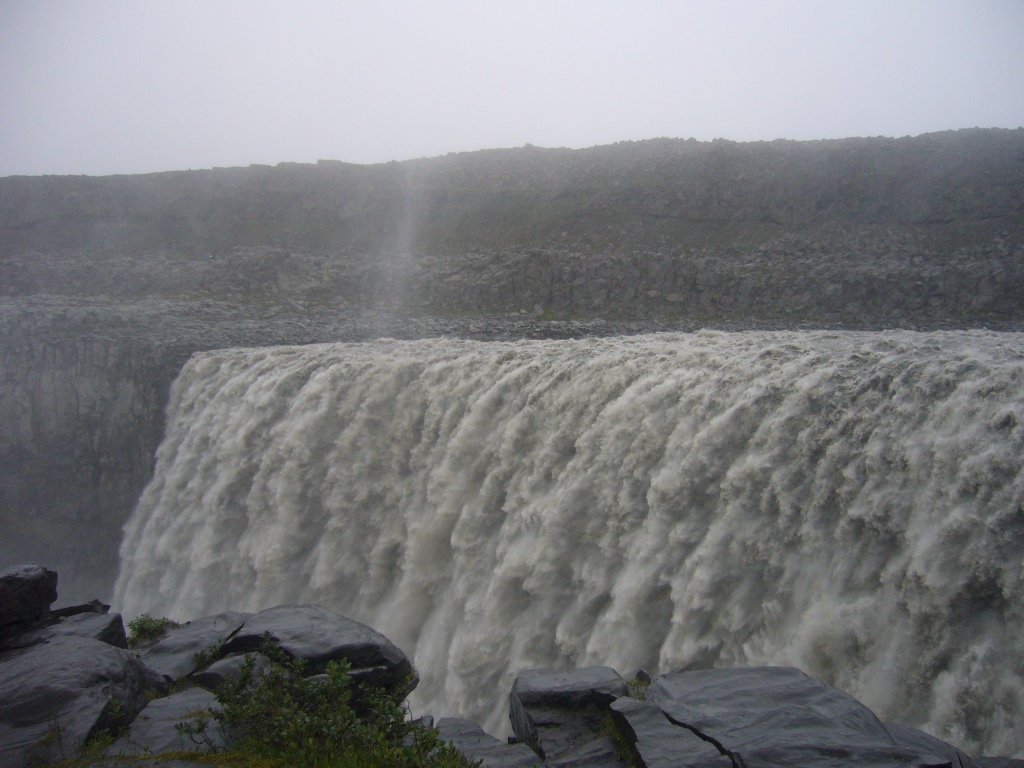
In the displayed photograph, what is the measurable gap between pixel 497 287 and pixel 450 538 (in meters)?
22.8

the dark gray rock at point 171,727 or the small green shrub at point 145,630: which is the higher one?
the dark gray rock at point 171,727

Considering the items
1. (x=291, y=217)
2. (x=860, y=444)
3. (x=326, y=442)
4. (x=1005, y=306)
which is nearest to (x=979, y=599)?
(x=860, y=444)

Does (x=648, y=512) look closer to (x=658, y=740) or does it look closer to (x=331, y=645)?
(x=331, y=645)

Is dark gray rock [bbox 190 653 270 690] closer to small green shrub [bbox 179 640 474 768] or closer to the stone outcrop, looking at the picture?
the stone outcrop

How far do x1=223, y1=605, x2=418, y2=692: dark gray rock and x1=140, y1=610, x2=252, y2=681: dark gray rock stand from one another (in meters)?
0.50

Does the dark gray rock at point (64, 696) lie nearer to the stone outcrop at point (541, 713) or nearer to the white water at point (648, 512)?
the stone outcrop at point (541, 713)

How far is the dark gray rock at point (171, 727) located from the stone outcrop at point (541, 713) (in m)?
0.02

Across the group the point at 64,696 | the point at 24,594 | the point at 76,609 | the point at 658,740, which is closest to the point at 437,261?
the point at 76,609

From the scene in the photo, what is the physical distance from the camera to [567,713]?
24.3 ft

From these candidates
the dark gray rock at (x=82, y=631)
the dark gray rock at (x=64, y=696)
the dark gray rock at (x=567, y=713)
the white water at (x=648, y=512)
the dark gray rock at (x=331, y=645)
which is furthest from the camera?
the dark gray rock at (x=82, y=631)

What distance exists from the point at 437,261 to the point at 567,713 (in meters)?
34.4

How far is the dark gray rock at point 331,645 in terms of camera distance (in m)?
8.70

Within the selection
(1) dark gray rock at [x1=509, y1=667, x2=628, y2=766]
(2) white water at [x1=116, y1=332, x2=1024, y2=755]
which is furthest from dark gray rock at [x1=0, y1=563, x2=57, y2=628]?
(1) dark gray rock at [x1=509, y1=667, x2=628, y2=766]

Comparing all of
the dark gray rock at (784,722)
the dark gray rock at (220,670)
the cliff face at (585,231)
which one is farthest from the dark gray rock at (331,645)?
the cliff face at (585,231)
